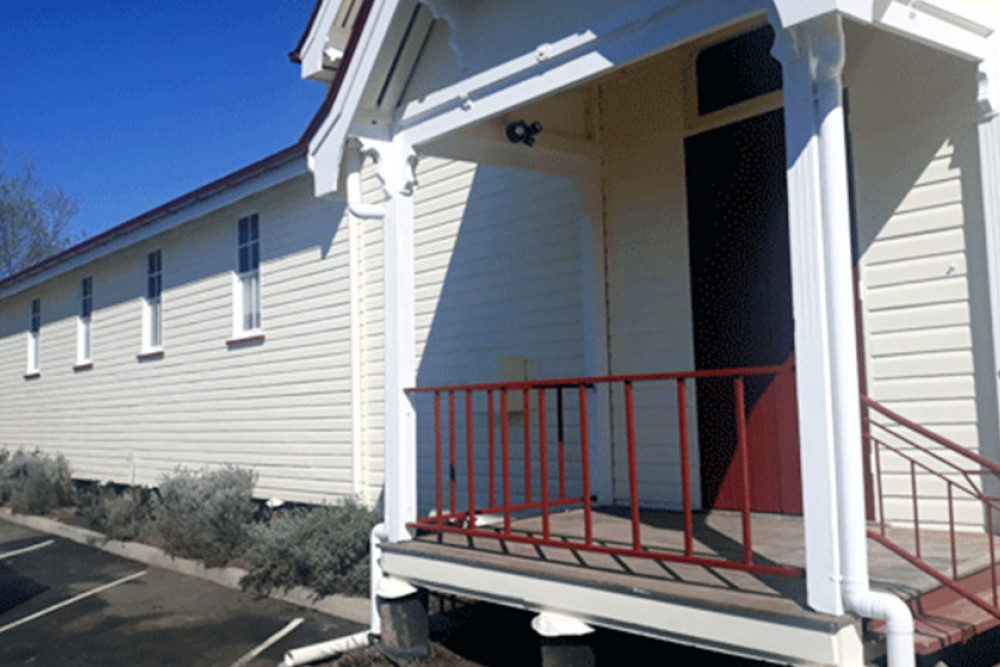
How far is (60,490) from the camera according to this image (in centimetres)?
1495

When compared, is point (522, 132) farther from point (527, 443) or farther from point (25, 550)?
point (25, 550)

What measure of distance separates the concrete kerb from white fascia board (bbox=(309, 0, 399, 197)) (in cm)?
342

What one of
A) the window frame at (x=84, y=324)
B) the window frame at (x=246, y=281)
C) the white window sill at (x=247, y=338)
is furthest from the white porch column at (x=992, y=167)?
the window frame at (x=84, y=324)

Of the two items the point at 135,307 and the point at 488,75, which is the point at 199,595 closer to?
the point at 488,75

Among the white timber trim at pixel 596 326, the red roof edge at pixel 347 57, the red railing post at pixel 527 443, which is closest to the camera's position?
the red railing post at pixel 527 443

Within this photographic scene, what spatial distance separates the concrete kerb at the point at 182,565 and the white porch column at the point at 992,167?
16.5ft

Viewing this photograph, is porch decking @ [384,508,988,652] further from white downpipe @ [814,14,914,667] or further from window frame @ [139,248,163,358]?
window frame @ [139,248,163,358]

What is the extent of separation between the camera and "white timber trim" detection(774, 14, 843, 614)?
135 inches

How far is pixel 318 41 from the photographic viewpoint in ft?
35.1

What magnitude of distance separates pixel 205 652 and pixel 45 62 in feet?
146

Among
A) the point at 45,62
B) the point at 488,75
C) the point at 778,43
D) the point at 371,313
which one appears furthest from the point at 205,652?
the point at 45,62

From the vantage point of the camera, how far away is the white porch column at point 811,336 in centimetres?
343

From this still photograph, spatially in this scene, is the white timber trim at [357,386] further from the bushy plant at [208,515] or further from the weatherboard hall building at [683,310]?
the bushy plant at [208,515]

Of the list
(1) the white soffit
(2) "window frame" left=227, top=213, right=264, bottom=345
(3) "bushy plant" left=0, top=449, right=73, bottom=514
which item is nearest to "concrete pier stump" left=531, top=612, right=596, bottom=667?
(2) "window frame" left=227, top=213, right=264, bottom=345
